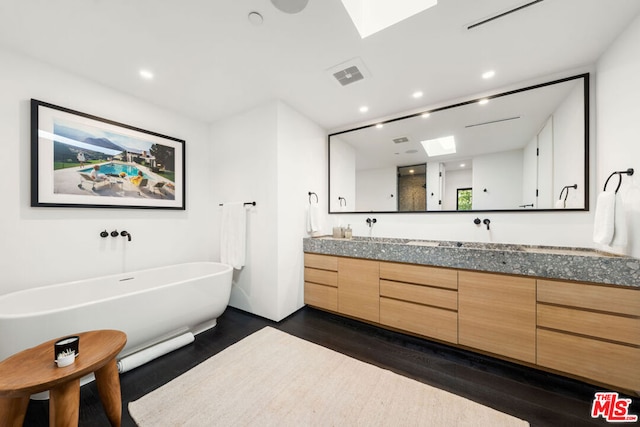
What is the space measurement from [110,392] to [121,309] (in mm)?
572

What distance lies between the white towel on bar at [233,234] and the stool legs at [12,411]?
164 centimetres

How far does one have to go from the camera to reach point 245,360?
1788mm

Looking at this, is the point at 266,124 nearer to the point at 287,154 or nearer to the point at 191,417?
the point at 287,154

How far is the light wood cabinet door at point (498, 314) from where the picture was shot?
1.63 metres

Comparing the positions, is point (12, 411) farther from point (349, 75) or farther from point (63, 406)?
point (349, 75)

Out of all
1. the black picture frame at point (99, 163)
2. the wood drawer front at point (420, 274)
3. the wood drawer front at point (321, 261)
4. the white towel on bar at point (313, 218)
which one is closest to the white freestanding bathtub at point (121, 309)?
the black picture frame at point (99, 163)

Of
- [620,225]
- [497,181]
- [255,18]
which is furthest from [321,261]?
[620,225]

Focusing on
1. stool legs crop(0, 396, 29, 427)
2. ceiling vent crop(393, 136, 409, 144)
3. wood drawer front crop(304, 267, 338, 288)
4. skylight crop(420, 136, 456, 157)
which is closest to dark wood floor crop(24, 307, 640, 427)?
stool legs crop(0, 396, 29, 427)

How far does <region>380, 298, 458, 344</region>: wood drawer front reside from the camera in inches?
74.7

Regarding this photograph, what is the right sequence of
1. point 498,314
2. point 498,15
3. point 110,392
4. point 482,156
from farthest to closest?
point 482,156 → point 498,314 → point 498,15 → point 110,392

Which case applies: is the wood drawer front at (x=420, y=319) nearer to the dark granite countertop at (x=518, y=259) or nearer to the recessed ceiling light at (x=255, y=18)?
the dark granite countertop at (x=518, y=259)

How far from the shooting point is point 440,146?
2.46 m

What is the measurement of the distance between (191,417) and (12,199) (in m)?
2.12

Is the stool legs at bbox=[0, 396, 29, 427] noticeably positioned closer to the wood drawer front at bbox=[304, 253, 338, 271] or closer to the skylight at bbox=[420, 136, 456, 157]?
the wood drawer front at bbox=[304, 253, 338, 271]
